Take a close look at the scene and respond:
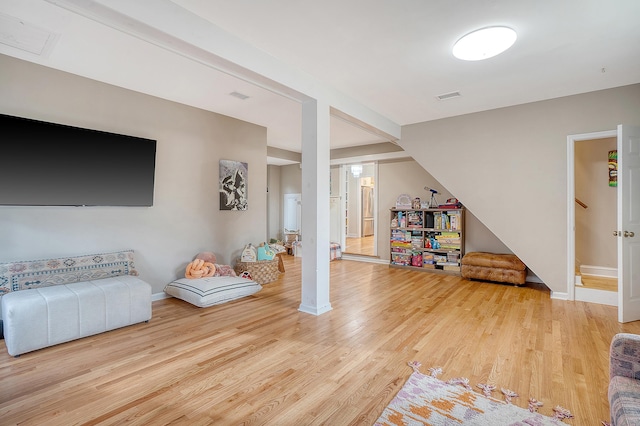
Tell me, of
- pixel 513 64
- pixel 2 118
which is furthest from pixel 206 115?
pixel 513 64

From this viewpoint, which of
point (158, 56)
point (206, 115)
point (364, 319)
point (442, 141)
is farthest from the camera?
point (442, 141)

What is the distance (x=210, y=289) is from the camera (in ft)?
12.4

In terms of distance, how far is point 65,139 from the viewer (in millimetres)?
3199

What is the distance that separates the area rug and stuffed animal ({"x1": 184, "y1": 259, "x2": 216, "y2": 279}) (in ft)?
10.2

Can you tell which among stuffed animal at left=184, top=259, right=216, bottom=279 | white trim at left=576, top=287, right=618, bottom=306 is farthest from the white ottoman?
white trim at left=576, top=287, right=618, bottom=306

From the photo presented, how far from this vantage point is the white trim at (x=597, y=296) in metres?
3.90

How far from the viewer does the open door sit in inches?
131

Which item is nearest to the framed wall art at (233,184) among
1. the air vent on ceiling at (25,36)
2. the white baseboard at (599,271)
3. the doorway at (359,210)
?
the air vent on ceiling at (25,36)

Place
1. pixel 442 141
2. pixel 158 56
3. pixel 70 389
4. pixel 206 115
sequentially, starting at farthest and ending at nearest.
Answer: pixel 442 141 → pixel 206 115 → pixel 158 56 → pixel 70 389

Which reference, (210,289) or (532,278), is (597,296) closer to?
(532,278)

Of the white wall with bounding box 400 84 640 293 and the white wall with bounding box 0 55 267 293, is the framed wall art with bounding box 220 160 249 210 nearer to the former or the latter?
the white wall with bounding box 0 55 267 293

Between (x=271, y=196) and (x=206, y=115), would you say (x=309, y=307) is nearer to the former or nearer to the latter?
(x=206, y=115)

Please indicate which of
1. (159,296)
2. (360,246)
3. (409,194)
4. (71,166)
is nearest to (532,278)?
(409,194)

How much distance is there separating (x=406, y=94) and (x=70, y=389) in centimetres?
441
